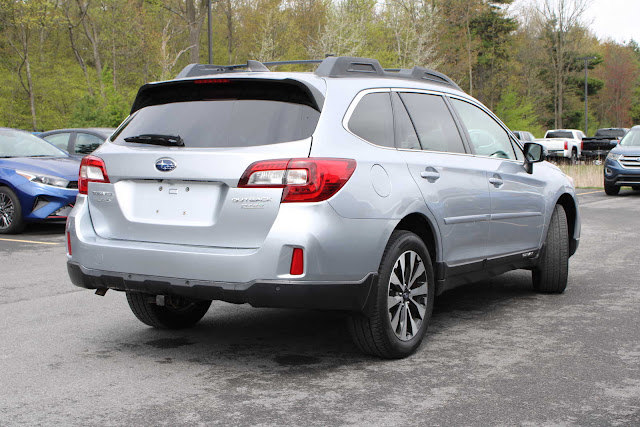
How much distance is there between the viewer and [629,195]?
68.3 feet

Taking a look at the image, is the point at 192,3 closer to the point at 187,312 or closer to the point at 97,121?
the point at 97,121

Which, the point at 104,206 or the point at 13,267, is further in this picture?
the point at 13,267

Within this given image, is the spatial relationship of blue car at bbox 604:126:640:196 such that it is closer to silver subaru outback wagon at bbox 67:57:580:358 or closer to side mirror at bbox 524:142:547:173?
side mirror at bbox 524:142:547:173

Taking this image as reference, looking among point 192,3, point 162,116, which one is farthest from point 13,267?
point 192,3

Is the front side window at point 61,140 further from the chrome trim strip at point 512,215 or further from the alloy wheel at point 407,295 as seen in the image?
the alloy wheel at point 407,295

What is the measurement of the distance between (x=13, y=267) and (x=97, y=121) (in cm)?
1873

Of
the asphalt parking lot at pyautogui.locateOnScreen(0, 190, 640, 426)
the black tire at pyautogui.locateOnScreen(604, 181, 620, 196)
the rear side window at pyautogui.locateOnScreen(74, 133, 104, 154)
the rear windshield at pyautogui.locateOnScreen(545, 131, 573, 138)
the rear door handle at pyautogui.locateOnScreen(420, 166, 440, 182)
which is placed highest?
the rear windshield at pyautogui.locateOnScreen(545, 131, 573, 138)

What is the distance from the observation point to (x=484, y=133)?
6.22 m

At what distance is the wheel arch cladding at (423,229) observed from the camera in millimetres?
4969

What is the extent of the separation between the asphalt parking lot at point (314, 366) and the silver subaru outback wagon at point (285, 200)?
38 cm

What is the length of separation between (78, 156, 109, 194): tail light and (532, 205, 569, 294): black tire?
12.8ft

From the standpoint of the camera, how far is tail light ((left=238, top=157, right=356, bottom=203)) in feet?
13.8

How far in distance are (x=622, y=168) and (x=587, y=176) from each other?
6.12 meters

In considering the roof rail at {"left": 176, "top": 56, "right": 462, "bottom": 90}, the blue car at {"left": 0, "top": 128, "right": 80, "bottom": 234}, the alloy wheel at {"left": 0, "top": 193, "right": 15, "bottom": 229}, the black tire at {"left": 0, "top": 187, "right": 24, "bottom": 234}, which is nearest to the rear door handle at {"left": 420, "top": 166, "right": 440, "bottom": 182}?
the roof rail at {"left": 176, "top": 56, "right": 462, "bottom": 90}
